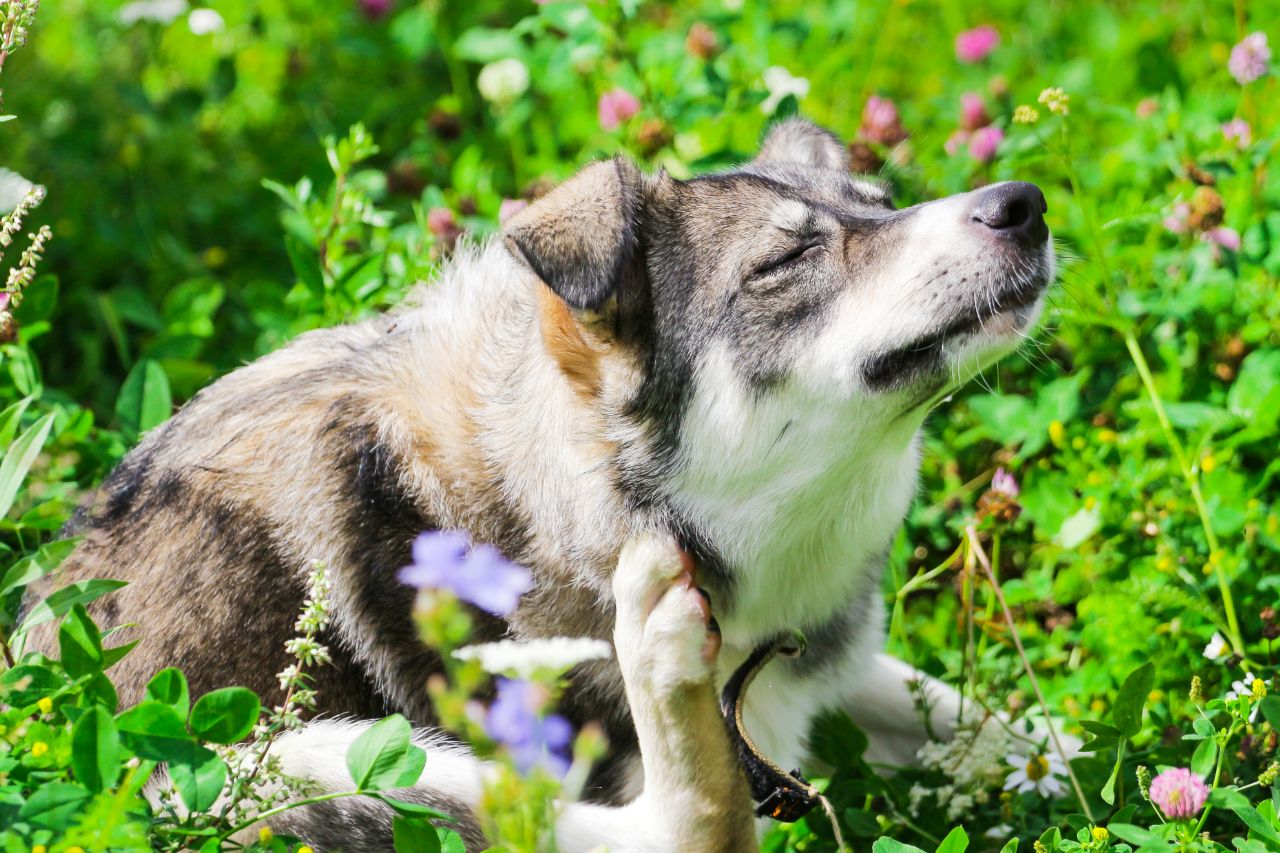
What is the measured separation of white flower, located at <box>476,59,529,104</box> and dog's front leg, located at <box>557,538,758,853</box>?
116 inches

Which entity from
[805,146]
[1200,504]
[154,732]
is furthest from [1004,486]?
[154,732]

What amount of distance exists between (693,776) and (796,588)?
1.72 feet

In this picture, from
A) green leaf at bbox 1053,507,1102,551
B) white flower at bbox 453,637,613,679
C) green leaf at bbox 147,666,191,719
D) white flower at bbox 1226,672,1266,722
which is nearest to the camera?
white flower at bbox 453,637,613,679

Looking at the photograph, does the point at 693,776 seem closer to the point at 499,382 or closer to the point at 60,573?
the point at 499,382

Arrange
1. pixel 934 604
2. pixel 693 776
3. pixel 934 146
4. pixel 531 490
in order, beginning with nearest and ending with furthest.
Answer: pixel 693 776, pixel 531 490, pixel 934 604, pixel 934 146

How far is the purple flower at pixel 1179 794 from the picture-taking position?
2.32 meters

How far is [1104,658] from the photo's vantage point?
11.5 ft

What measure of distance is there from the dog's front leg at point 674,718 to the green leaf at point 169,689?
0.84 meters

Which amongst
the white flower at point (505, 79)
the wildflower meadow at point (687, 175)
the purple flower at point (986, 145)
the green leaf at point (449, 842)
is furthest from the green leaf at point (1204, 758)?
the white flower at point (505, 79)

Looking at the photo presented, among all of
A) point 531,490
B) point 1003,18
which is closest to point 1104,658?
point 531,490

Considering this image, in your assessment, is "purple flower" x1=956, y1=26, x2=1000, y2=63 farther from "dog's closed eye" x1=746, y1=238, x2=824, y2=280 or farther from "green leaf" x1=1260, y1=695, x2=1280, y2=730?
"green leaf" x1=1260, y1=695, x2=1280, y2=730

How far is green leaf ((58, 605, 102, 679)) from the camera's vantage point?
223 cm

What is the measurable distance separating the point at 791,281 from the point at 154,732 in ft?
4.93

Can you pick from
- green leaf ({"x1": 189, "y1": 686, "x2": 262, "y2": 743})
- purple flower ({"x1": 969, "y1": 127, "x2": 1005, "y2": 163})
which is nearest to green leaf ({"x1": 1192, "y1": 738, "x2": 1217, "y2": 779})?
green leaf ({"x1": 189, "y1": 686, "x2": 262, "y2": 743})
